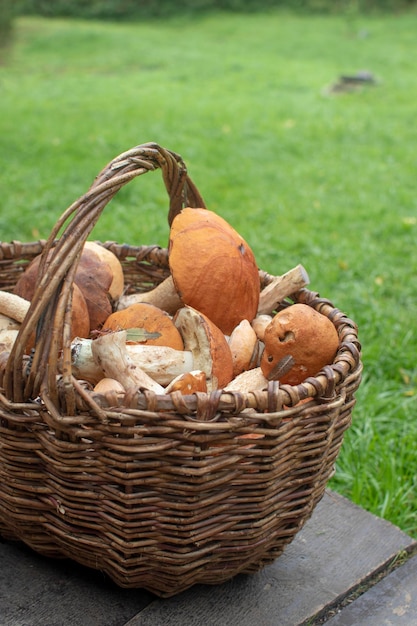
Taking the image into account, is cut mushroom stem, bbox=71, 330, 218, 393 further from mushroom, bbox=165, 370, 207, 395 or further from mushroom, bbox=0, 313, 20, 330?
mushroom, bbox=0, 313, 20, 330

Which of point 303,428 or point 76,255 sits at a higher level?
point 76,255

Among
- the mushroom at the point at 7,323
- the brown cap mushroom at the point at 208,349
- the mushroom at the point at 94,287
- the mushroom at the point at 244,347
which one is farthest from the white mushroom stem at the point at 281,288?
the mushroom at the point at 7,323

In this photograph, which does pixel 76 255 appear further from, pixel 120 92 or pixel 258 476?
pixel 120 92

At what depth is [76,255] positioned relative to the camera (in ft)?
4.18

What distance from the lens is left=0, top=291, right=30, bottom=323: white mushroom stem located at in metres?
1.67

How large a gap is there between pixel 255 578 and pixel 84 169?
3933mm

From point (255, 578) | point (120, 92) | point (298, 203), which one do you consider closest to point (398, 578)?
point (255, 578)

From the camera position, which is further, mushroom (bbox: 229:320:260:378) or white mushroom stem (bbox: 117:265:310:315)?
white mushroom stem (bbox: 117:265:310:315)

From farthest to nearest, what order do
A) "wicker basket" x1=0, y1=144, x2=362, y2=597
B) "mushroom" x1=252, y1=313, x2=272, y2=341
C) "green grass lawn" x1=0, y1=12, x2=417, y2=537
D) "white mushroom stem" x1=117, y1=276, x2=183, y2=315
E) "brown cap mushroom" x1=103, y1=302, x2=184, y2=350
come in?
"green grass lawn" x1=0, y1=12, x2=417, y2=537
"white mushroom stem" x1=117, y1=276, x2=183, y2=315
"mushroom" x1=252, y1=313, x2=272, y2=341
"brown cap mushroom" x1=103, y1=302, x2=184, y2=350
"wicker basket" x1=0, y1=144, x2=362, y2=597

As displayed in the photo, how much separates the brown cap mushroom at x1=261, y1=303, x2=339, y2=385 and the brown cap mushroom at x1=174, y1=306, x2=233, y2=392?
10 cm

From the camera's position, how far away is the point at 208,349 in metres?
1.56

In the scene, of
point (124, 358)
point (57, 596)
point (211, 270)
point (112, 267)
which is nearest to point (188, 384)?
point (124, 358)

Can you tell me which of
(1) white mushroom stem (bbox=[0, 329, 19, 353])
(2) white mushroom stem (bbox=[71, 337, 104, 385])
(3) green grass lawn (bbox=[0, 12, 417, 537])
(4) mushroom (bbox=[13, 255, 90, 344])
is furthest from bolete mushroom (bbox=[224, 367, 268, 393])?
(3) green grass lawn (bbox=[0, 12, 417, 537])

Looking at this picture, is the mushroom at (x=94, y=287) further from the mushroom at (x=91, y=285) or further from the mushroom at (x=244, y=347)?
the mushroom at (x=244, y=347)
